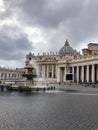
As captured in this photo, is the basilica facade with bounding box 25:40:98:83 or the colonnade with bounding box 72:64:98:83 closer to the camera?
the colonnade with bounding box 72:64:98:83

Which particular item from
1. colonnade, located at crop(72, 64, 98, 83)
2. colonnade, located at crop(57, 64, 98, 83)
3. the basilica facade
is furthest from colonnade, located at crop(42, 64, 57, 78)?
colonnade, located at crop(72, 64, 98, 83)

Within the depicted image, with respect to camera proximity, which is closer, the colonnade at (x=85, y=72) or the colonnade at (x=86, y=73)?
the colonnade at (x=86, y=73)

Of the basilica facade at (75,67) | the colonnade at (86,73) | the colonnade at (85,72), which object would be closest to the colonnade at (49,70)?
the basilica facade at (75,67)

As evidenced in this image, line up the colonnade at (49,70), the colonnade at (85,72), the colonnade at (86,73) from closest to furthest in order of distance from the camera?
the colonnade at (86,73), the colonnade at (85,72), the colonnade at (49,70)

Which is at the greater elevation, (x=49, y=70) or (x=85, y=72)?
(x=49, y=70)

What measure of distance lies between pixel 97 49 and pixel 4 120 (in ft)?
432

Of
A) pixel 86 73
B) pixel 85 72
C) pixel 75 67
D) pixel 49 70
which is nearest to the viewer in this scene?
pixel 86 73

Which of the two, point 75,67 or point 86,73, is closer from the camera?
point 86,73

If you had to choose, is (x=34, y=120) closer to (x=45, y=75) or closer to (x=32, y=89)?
(x=32, y=89)

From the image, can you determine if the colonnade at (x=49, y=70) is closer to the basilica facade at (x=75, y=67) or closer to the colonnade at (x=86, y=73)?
the basilica facade at (x=75, y=67)

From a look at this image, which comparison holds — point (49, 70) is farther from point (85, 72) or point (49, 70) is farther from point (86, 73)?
point (86, 73)

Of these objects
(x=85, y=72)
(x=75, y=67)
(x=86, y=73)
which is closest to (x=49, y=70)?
(x=75, y=67)

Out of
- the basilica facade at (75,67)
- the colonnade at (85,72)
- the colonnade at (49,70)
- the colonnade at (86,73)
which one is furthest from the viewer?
the colonnade at (49,70)

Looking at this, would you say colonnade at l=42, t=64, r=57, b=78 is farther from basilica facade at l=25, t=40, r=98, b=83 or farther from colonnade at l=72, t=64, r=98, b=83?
colonnade at l=72, t=64, r=98, b=83
